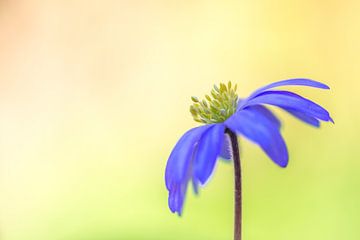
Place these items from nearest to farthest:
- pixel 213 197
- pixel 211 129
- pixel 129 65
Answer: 1. pixel 211 129
2. pixel 213 197
3. pixel 129 65

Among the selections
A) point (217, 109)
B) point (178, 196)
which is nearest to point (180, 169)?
point (178, 196)

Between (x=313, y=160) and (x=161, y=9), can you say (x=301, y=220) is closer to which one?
(x=313, y=160)

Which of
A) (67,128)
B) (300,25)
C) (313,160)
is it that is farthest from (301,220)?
(67,128)

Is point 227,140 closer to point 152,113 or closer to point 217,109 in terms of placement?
point 217,109

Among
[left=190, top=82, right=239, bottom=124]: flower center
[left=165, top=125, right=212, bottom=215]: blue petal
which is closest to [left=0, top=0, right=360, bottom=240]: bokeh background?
[left=190, top=82, right=239, bottom=124]: flower center

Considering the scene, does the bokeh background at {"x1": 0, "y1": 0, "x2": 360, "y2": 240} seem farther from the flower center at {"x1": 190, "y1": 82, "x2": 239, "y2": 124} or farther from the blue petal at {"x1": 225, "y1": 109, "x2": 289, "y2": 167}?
the blue petal at {"x1": 225, "y1": 109, "x2": 289, "y2": 167}

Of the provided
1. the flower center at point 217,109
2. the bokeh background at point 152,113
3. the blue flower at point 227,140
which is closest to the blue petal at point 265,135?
the blue flower at point 227,140
